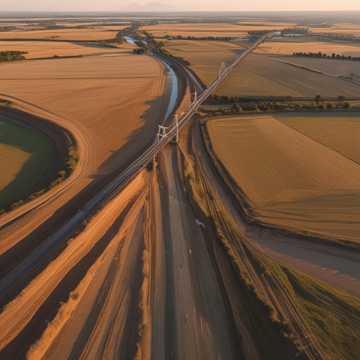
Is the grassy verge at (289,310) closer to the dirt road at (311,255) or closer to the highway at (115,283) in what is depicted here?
the dirt road at (311,255)

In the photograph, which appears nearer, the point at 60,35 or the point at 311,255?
the point at 311,255

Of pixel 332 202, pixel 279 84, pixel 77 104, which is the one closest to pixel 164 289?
pixel 332 202

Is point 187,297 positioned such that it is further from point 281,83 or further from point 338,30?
point 338,30

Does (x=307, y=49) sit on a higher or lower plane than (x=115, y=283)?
higher

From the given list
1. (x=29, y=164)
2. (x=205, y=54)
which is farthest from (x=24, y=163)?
(x=205, y=54)

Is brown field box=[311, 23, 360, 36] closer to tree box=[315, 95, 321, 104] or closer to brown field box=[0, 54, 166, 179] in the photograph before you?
brown field box=[0, 54, 166, 179]

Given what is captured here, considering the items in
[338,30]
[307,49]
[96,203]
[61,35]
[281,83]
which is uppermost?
[338,30]
